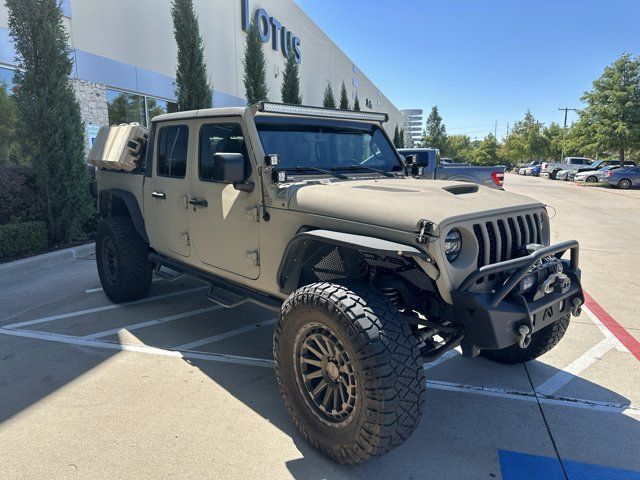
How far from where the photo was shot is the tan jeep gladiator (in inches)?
94.4

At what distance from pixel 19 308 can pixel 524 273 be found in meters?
5.35

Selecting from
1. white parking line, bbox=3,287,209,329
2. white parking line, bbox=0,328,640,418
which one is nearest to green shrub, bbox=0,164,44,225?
white parking line, bbox=3,287,209,329

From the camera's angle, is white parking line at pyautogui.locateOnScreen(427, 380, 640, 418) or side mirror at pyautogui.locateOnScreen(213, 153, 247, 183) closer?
side mirror at pyautogui.locateOnScreen(213, 153, 247, 183)

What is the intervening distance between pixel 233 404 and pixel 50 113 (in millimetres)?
7097

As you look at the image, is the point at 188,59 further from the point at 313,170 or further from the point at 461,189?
the point at 461,189

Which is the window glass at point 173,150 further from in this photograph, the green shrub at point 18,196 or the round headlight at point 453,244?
the green shrub at point 18,196

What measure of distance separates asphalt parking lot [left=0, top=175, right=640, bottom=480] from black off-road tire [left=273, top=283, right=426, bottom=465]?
24 centimetres

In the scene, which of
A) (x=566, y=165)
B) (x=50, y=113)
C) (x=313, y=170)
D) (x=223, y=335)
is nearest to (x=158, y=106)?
(x=50, y=113)

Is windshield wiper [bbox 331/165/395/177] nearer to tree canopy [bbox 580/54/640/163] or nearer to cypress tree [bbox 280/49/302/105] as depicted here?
cypress tree [bbox 280/49/302/105]

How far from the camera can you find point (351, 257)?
9.68 ft

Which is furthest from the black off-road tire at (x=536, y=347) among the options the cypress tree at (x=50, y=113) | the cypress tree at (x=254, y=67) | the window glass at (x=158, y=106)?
the cypress tree at (x=254, y=67)

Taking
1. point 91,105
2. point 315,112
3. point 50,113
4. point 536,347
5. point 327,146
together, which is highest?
point 91,105

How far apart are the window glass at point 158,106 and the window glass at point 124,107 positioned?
232mm

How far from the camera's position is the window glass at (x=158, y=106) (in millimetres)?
12977
